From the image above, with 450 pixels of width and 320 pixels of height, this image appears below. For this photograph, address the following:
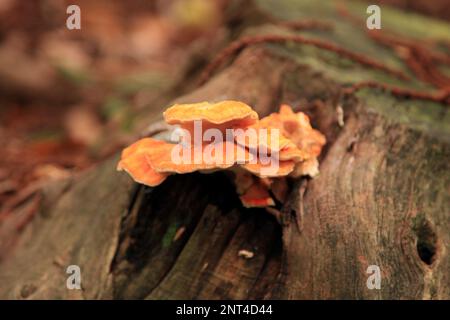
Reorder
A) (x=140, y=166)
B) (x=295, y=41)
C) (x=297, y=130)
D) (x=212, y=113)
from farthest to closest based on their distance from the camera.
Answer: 1. (x=295, y=41)
2. (x=297, y=130)
3. (x=140, y=166)
4. (x=212, y=113)

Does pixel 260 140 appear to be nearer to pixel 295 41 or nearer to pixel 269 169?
pixel 269 169

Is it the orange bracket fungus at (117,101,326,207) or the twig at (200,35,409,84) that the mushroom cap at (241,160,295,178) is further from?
the twig at (200,35,409,84)

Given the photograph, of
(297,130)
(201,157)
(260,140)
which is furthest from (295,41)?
(201,157)

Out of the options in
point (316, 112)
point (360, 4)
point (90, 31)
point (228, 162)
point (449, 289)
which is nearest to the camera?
point (228, 162)

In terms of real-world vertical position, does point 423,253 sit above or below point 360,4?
below

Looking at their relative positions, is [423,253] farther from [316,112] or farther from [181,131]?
[181,131]

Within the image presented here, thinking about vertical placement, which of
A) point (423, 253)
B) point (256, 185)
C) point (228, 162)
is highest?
point (228, 162)
